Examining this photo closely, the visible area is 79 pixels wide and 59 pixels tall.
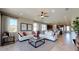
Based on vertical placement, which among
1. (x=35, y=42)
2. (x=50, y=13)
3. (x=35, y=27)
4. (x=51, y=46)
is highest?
(x=50, y=13)

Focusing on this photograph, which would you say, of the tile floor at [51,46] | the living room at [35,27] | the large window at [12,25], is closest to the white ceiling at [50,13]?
the living room at [35,27]

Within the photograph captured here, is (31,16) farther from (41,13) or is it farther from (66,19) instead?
(66,19)

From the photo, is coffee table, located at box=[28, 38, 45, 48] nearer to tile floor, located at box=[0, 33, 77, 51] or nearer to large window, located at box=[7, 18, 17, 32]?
tile floor, located at box=[0, 33, 77, 51]

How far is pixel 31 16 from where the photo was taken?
234 cm

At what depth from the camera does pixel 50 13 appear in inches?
91.3

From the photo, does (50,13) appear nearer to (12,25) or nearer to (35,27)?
(35,27)

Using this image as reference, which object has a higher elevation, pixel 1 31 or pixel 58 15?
pixel 58 15

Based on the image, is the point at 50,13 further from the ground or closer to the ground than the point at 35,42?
further from the ground

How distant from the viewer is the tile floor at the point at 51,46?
2.29 metres

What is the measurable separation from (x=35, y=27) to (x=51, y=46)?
64 cm

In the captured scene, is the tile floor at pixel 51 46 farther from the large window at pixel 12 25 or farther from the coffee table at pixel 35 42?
the large window at pixel 12 25

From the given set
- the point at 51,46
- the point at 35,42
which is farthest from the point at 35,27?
the point at 51,46

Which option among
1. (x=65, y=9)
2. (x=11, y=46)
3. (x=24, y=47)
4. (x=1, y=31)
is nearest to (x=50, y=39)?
(x=24, y=47)
